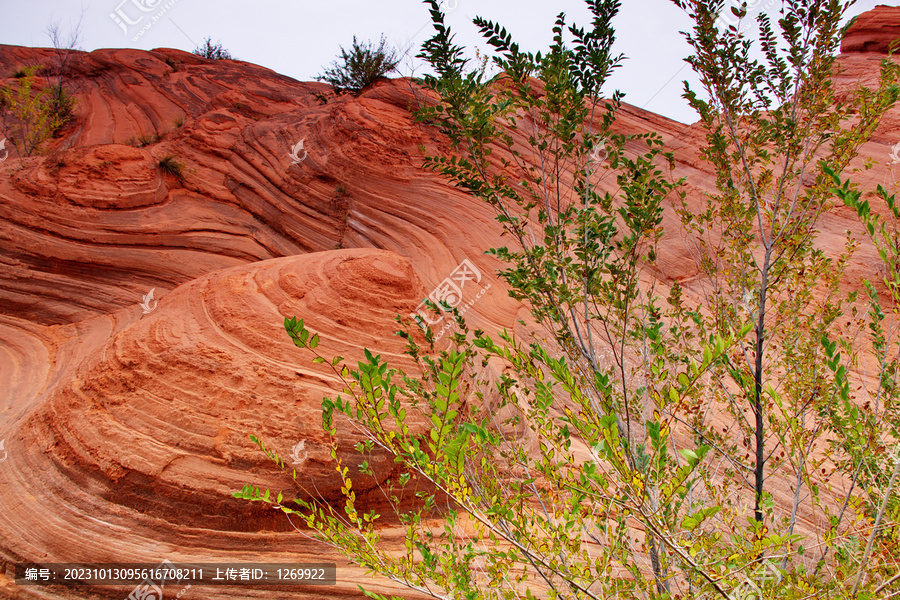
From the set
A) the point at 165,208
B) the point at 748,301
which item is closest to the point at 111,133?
the point at 165,208

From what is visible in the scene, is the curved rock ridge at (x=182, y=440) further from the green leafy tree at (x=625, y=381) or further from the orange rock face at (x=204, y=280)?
the green leafy tree at (x=625, y=381)

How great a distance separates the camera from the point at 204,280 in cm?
669

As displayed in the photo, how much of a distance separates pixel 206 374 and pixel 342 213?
6476 millimetres

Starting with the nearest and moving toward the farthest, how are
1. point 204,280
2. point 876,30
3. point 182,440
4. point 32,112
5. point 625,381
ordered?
point 625,381 < point 182,440 < point 204,280 < point 32,112 < point 876,30

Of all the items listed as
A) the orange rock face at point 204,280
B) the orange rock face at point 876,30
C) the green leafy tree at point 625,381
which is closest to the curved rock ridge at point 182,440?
the orange rock face at point 204,280

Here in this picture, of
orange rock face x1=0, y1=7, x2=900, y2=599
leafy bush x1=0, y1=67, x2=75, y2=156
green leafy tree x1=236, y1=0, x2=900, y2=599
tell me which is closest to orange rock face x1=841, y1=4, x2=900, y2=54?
orange rock face x1=0, y1=7, x2=900, y2=599

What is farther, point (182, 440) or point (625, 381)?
point (182, 440)

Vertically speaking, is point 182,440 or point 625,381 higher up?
point 625,381

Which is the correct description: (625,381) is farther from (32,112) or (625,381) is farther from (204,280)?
(32,112)

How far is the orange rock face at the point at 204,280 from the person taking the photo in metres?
4.80

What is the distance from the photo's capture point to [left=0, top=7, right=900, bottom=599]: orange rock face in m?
4.80

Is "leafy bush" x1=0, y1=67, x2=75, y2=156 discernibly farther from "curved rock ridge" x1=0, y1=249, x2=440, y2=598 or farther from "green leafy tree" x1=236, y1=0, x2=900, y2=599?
"green leafy tree" x1=236, y1=0, x2=900, y2=599

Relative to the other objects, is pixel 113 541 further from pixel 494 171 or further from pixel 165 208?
pixel 494 171

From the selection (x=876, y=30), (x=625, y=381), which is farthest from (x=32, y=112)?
(x=876, y=30)
